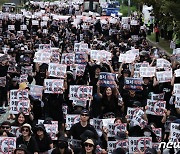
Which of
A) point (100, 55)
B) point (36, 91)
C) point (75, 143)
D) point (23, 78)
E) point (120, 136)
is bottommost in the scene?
point (75, 143)

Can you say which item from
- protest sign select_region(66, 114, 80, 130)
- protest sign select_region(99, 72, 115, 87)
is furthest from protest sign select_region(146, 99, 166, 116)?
protest sign select_region(66, 114, 80, 130)

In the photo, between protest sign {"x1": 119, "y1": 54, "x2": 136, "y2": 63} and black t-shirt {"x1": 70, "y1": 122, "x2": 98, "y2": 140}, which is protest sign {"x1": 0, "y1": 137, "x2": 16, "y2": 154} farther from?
protest sign {"x1": 119, "y1": 54, "x2": 136, "y2": 63}

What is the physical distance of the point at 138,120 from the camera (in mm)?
11578

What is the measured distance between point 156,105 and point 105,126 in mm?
1584

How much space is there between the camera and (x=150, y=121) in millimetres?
12352

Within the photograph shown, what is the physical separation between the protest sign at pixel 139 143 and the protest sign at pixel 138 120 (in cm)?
118

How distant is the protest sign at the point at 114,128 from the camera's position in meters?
10.9

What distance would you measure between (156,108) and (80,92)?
6.18 feet

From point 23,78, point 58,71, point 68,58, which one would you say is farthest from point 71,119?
point 68,58

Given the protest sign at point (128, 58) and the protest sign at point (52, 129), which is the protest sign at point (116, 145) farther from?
the protest sign at point (128, 58)

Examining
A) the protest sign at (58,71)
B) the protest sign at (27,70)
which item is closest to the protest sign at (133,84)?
the protest sign at (58,71)

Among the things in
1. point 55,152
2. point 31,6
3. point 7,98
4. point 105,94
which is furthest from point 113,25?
point 31,6

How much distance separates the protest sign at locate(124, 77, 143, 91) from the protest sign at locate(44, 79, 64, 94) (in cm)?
148

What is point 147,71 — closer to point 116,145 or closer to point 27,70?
point 27,70
